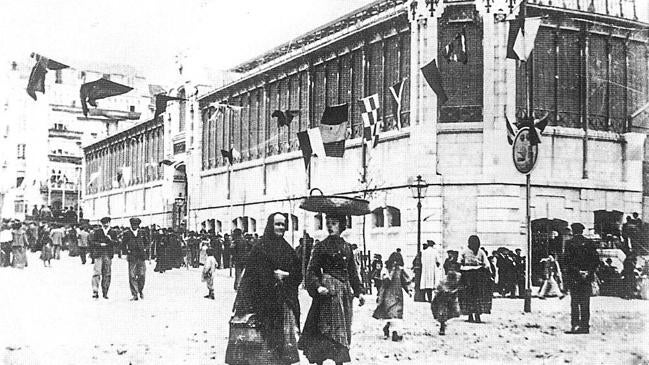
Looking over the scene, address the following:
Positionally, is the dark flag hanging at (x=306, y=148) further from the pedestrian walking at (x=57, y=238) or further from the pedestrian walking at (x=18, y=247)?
the pedestrian walking at (x=57, y=238)

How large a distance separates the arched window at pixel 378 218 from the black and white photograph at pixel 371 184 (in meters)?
0.06

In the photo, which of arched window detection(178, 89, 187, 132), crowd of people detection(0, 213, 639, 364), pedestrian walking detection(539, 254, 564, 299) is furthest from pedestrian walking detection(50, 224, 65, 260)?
pedestrian walking detection(539, 254, 564, 299)

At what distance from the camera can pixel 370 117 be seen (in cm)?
1327

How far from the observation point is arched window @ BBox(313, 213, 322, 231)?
40.8ft

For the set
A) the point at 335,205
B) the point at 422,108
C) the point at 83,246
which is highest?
the point at 422,108

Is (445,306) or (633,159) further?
(633,159)

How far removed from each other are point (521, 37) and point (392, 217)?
3835mm

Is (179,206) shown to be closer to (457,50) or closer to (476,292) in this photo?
(457,50)

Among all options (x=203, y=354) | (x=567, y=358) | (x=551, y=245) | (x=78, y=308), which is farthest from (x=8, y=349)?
(x=551, y=245)

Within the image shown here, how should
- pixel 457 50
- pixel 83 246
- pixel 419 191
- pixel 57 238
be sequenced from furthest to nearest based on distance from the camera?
pixel 57 238, pixel 83 246, pixel 419 191, pixel 457 50

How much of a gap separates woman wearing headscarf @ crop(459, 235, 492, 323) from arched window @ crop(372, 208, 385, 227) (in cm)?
164

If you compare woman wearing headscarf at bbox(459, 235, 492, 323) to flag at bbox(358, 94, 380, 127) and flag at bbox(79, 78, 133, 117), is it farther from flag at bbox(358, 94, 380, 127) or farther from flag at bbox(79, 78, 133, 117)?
flag at bbox(79, 78, 133, 117)

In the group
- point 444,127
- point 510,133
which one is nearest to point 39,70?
A: point 444,127

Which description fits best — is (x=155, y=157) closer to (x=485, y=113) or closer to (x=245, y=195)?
(x=245, y=195)
